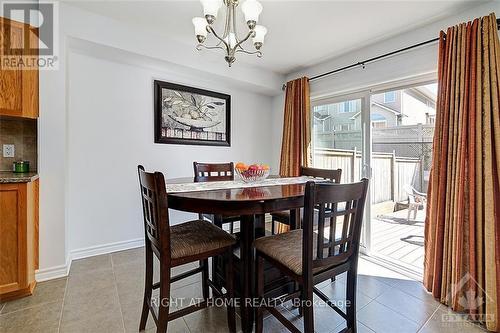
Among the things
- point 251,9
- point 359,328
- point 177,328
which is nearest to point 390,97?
point 251,9

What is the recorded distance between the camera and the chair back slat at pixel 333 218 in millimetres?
1117

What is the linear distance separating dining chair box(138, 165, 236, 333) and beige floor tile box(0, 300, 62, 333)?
0.63 m

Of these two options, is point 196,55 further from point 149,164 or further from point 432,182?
point 432,182

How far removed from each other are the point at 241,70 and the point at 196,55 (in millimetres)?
676

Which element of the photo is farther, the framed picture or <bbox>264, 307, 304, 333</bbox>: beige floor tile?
the framed picture

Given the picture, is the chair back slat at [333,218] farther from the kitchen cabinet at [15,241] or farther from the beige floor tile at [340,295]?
the kitchen cabinet at [15,241]

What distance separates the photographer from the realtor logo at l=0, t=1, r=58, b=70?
1.85 meters

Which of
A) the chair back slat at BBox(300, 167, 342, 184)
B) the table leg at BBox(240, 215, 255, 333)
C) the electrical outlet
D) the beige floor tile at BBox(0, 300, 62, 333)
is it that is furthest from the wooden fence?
the electrical outlet

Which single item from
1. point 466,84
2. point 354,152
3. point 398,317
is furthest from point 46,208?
point 466,84

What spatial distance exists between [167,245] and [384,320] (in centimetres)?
159

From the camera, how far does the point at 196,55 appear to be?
285 centimetres

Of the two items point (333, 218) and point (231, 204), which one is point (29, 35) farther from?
point (333, 218)

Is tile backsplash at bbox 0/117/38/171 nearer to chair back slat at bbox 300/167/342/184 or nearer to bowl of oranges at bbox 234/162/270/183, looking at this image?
bowl of oranges at bbox 234/162/270/183

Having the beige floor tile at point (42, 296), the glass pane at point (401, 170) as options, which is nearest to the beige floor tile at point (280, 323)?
the glass pane at point (401, 170)
